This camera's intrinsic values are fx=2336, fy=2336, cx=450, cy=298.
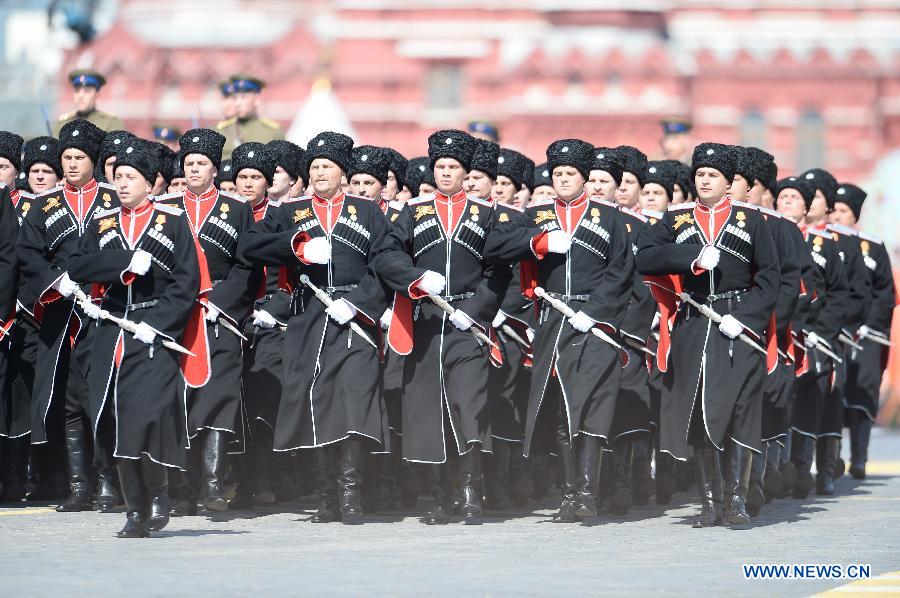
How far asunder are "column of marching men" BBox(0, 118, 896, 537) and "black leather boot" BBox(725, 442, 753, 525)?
0.02 metres

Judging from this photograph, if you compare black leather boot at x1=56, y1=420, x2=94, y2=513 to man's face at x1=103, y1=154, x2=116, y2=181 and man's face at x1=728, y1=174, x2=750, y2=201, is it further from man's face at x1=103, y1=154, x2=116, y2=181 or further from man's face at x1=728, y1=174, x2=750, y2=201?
man's face at x1=728, y1=174, x2=750, y2=201

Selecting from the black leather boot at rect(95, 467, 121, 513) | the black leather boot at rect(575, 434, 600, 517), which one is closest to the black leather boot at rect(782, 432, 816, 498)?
the black leather boot at rect(575, 434, 600, 517)

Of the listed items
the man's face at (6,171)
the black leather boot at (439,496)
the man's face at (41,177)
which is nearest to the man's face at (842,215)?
the black leather boot at (439,496)

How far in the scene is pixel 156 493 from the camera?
464 inches

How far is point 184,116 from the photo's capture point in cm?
6400

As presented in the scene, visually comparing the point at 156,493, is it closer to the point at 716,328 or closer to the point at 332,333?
the point at 332,333

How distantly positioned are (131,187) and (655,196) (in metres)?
4.77

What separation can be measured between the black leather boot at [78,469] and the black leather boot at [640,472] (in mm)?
3319

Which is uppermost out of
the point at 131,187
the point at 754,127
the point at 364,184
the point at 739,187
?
the point at 754,127

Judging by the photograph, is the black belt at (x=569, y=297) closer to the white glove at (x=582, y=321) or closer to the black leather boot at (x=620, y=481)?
the white glove at (x=582, y=321)

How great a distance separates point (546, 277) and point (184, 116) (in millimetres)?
51405

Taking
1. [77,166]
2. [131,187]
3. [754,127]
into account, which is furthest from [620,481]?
[754,127]

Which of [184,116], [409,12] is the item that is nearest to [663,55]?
[409,12]

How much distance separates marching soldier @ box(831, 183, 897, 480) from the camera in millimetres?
16906
